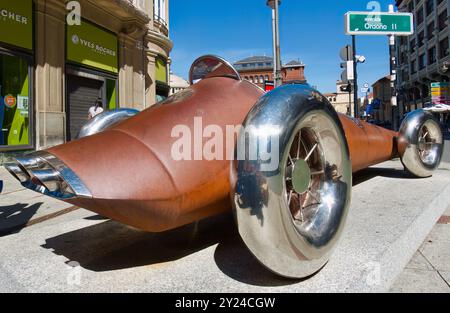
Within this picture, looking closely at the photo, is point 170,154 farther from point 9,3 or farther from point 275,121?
point 9,3

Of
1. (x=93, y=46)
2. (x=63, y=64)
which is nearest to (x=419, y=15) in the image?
(x=93, y=46)

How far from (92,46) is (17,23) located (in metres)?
Result: 2.51

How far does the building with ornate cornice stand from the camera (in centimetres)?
755

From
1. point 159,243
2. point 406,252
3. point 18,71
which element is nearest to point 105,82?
point 18,71

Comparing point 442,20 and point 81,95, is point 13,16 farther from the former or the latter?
point 442,20

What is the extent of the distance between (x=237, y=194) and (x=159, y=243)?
35.2 inches

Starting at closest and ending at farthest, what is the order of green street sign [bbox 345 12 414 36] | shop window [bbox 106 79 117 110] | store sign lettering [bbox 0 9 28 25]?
store sign lettering [bbox 0 9 28 25]
green street sign [bbox 345 12 414 36]
shop window [bbox 106 79 117 110]

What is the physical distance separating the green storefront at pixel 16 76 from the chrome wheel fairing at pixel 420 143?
24.5ft

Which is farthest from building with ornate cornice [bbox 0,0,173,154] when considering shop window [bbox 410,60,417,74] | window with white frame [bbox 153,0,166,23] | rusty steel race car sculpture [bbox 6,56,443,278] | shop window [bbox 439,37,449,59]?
shop window [bbox 410,60,417,74]

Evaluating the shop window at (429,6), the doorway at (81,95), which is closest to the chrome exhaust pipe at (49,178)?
the doorway at (81,95)

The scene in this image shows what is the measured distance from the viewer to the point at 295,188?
1.77 meters

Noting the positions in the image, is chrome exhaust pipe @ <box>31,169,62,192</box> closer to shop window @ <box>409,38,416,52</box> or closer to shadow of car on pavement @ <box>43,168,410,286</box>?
shadow of car on pavement @ <box>43,168,410,286</box>

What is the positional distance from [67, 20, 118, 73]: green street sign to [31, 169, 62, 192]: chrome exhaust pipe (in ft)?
27.8

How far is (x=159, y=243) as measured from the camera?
7.11 feet
